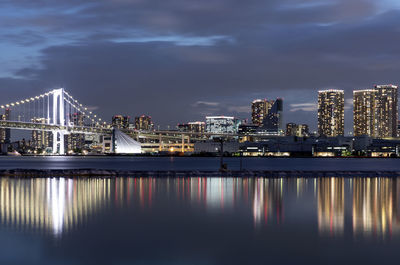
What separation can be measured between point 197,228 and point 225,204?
597cm

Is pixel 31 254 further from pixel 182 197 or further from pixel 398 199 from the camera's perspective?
pixel 398 199

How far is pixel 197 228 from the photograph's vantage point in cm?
1404

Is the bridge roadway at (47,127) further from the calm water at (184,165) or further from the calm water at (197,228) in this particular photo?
the calm water at (197,228)

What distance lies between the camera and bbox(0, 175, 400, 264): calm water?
10.5 meters

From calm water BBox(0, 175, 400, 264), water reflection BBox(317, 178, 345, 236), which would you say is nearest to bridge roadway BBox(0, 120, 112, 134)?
calm water BBox(0, 175, 400, 264)

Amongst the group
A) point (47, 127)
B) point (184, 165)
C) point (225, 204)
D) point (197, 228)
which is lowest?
point (184, 165)

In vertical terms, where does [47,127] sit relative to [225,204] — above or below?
above

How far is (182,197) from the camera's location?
73.1 feet

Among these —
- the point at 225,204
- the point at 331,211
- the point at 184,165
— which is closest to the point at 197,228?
the point at 331,211

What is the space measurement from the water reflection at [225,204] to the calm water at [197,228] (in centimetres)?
3

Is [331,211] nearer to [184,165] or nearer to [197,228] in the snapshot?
[197,228]

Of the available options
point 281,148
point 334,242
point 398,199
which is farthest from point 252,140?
point 334,242

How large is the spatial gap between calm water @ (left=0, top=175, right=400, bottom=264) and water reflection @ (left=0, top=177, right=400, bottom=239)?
0.03 meters

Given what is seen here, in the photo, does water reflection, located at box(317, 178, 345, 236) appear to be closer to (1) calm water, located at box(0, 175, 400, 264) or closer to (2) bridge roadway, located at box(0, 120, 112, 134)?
(1) calm water, located at box(0, 175, 400, 264)
